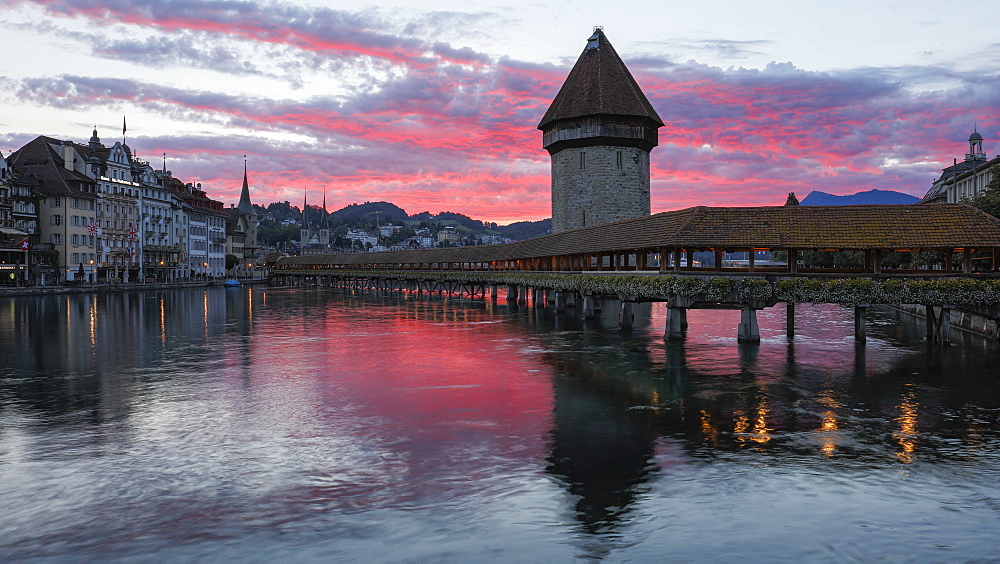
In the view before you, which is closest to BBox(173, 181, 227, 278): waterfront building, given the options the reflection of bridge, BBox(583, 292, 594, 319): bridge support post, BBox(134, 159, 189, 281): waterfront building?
BBox(134, 159, 189, 281): waterfront building

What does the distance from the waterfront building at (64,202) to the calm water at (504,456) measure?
6955 centimetres

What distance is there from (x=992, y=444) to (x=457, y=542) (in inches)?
457

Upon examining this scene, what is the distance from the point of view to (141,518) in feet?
35.7

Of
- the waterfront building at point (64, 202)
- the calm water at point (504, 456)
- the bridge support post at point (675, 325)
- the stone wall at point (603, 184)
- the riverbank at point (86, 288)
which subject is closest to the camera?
the calm water at point (504, 456)

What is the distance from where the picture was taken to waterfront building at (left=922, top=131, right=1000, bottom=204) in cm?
7369

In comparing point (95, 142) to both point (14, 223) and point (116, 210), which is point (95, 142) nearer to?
point (116, 210)

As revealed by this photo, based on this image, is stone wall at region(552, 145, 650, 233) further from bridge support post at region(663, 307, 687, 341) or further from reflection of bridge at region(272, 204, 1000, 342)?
bridge support post at region(663, 307, 687, 341)

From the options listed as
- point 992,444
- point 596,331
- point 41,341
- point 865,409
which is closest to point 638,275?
point 596,331

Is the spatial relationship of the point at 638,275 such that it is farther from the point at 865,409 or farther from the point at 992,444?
the point at 992,444

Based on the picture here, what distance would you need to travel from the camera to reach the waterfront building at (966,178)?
242 feet

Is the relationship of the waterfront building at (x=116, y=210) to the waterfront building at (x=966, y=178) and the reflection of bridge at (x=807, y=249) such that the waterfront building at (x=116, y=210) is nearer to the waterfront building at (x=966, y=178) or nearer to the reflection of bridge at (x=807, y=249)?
the reflection of bridge at (x=807, y=249)

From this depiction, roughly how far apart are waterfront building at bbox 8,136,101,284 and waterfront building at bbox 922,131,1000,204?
313ft

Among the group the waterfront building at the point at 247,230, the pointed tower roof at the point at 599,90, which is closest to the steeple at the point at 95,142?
the waterfront building at the point at 247,230

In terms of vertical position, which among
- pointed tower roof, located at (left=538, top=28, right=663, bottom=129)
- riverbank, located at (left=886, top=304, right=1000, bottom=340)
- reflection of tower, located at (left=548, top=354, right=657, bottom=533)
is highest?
pointed tower roof, located at (left=538, top=28, right=663, bottom=129)
